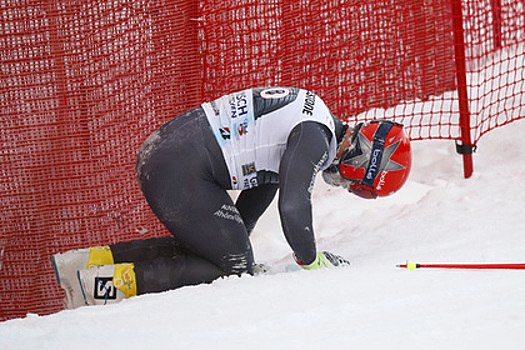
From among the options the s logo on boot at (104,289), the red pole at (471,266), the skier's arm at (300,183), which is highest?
the skier's arm at (300,183)

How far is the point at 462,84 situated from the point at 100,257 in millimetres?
2807

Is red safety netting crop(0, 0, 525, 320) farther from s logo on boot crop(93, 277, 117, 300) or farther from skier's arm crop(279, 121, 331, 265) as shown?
skier's arm crop(279, 121, 331, 265)

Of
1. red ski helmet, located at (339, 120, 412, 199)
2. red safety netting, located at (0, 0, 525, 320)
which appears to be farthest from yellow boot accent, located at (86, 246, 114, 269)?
red ski helmet, located at (339, 120, 412, 199)

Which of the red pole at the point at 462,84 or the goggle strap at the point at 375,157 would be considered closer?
the goggle strap at the point at 375,157

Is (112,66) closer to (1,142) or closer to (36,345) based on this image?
(1,142)

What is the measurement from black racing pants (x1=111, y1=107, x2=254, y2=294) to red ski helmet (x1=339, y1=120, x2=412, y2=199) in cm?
62

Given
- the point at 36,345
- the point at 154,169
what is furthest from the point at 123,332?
the point at 154,169

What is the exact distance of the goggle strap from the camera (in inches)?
127

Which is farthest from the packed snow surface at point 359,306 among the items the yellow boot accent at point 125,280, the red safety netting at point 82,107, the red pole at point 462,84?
the red safety netting at point 82,107

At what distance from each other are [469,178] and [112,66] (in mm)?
2607

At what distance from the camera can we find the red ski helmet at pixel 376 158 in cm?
323

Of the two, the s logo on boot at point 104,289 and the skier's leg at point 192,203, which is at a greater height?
the skier's leg at point 192,203

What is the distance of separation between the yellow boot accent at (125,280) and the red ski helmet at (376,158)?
3.80ft

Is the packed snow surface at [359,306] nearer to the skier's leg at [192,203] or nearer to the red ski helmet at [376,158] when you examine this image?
the skier's leg at [192,203]
